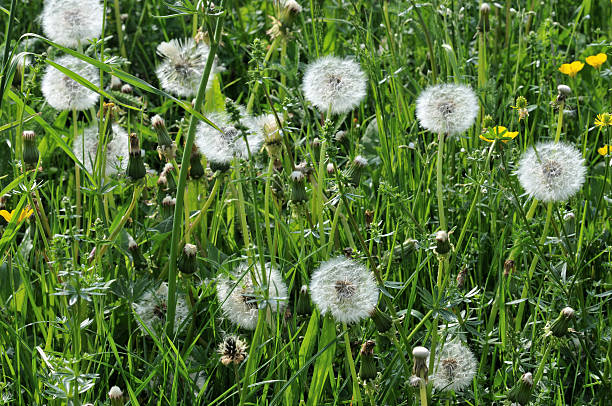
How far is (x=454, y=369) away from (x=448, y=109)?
0.71m

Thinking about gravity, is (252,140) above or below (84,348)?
above

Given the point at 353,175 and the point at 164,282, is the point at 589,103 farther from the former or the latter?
the point at 164,282

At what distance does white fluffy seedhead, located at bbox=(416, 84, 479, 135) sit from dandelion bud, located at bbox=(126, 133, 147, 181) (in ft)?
2.54

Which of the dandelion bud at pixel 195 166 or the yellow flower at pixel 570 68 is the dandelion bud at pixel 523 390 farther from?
the yellow flower at pixel 570 68

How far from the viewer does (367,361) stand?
65.6 inches

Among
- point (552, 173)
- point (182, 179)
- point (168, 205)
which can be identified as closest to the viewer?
point (182, 179)

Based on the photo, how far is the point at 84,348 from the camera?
196 centimetres

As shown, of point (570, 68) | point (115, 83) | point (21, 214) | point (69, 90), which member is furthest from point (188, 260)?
point (570, 68)

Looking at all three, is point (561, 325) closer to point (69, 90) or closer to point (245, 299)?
point (245, 299)

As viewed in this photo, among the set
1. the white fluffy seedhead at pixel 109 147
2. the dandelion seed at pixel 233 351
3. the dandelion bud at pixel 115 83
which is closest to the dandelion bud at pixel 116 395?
the dandelion seed at pixel 233 351

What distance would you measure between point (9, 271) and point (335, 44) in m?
1.96

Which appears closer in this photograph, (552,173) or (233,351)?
(233,351)

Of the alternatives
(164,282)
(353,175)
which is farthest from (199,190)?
(353,175)

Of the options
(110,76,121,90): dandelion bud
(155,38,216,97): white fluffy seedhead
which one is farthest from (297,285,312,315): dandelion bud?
(110,76,121,90): dandelion bud
